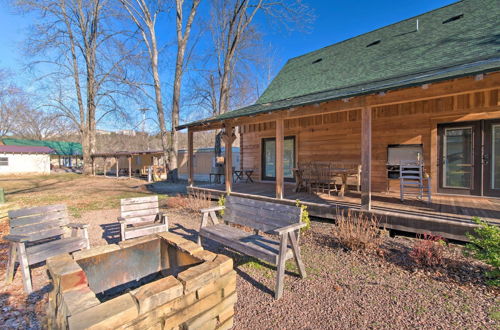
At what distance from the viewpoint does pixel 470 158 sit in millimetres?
6141

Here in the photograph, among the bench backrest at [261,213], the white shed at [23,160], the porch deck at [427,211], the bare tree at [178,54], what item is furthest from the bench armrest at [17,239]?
the white shed at [23,160]

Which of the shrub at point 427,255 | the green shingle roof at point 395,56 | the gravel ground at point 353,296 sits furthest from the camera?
the green shingle roof at point 395,56

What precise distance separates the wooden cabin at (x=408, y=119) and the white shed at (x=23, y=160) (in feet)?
91.8

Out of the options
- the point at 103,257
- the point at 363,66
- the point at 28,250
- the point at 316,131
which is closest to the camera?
the point at 103,257

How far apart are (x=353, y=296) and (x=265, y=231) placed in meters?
1.34

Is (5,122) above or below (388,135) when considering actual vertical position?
above

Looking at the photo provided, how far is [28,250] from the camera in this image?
3137 millimetres

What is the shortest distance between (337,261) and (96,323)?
3.08m

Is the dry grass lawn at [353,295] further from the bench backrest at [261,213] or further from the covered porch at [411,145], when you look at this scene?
the covered porch at [411,145]

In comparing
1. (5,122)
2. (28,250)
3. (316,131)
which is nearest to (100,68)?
(316,131)

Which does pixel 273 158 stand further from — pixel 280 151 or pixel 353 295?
pixel 353 295

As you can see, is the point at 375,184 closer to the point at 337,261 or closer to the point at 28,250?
the point at 337,261

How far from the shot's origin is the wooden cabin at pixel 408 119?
4.43 meters

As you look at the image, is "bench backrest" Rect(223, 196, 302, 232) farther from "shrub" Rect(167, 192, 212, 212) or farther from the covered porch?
"shrub" Rect(167, 192, 212, 212)
